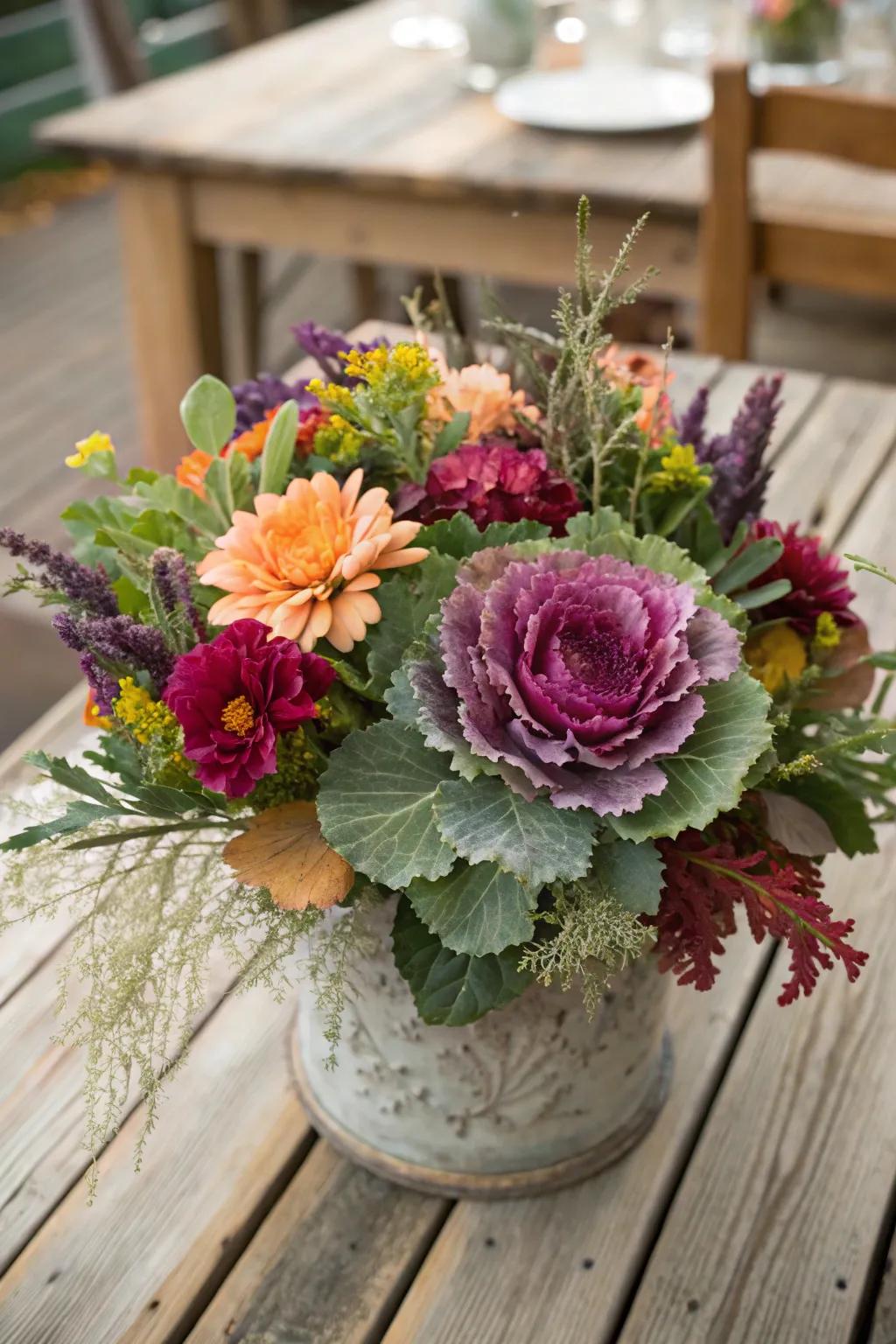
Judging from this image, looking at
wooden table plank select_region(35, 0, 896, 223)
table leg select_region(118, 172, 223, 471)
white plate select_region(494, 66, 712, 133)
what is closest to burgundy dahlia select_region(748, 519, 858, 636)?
wooden table plank select_region(35, 0, 896, 223)

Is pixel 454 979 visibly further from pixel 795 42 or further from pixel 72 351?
pixel 72 351

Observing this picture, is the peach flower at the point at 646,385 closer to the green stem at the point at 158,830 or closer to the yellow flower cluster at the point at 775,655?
the yellow flower cluster at the point at 775,655

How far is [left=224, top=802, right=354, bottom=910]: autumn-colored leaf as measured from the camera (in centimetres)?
54

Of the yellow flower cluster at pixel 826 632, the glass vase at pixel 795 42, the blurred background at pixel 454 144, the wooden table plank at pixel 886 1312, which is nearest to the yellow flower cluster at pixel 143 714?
the yellow flower cluster at pixel 826 632

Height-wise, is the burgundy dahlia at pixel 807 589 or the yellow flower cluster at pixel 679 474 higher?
the yellow flower cluster at pixel 679 474

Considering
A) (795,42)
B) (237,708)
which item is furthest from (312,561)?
(795,42)

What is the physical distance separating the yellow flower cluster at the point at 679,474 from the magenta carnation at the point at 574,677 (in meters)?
0.10

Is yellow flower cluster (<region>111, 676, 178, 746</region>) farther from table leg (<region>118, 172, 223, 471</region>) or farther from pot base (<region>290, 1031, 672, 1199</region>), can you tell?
table leg (<region>118, 172, 223, 471</region>)

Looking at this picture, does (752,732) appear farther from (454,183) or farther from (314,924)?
(454,183)

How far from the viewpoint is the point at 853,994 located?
819 mm

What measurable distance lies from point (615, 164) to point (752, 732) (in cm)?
138

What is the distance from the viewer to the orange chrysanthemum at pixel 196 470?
660 millimetres

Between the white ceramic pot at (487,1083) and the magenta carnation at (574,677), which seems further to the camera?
the white ceramic pot at (487,1083)

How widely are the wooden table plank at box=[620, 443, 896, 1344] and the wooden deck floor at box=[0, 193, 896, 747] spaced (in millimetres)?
1075
